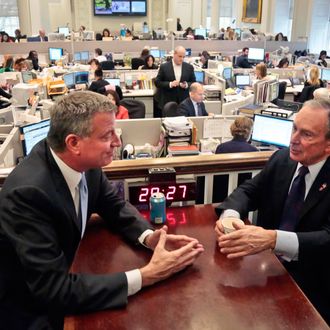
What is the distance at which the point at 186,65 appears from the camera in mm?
6355

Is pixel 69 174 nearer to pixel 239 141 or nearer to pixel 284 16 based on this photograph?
pixel 239 141

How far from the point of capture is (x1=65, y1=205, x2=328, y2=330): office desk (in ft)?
3.62

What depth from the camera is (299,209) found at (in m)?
1.68

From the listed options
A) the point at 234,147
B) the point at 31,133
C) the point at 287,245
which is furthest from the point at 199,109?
the point at 287,245

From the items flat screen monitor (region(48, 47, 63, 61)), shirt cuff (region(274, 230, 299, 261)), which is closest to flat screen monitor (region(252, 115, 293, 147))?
shirt cuff (region(274, 230, 299, 261))

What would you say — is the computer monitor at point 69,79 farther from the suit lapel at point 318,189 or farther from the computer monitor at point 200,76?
the suit lapel at point 318,189

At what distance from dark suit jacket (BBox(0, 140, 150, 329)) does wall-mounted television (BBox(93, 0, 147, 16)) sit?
1653 cm

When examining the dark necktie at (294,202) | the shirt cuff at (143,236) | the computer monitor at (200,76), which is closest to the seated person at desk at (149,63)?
the computer monitor at (200,76)

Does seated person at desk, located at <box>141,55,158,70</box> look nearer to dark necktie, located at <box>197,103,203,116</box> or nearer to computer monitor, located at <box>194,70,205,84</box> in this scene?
computer monitor, located at <box>194,70,205,84</box>

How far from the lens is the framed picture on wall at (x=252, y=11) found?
14.3 m

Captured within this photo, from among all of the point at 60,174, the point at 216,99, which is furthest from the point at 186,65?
the point at 60,174

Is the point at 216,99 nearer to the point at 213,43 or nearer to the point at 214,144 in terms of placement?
the point at 214,144

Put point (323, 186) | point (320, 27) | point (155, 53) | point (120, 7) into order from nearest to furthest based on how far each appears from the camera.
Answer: point (323, 186) → point (155, 53) → point (320, 27) → point (120, 7)

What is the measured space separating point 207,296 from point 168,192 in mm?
693
